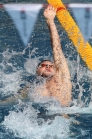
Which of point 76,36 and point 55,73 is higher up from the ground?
point 76,36

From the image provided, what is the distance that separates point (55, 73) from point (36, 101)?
0.47m

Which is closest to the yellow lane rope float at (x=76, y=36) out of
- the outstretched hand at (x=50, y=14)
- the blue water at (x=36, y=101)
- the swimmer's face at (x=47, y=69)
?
the blue water at (x=36, y=101)

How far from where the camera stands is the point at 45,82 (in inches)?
213

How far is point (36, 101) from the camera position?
17.7ft

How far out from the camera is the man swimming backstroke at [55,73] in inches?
200

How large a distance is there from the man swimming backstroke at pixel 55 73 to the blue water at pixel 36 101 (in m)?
0.11

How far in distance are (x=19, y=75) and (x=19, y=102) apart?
4.18 feet

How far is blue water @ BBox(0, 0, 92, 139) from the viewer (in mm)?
4742

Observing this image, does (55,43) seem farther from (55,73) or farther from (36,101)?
(36,101)

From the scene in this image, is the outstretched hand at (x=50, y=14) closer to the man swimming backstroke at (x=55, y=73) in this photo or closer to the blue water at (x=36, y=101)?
the man swimming backstroke at (x=55, y=73)

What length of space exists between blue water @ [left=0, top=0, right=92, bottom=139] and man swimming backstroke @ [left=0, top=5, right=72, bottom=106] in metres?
0.11

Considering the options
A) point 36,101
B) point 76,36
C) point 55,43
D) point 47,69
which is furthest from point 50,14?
point 76,36

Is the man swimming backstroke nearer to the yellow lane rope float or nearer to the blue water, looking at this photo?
the blue water

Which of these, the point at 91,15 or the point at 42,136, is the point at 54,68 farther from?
the point at 91,15
